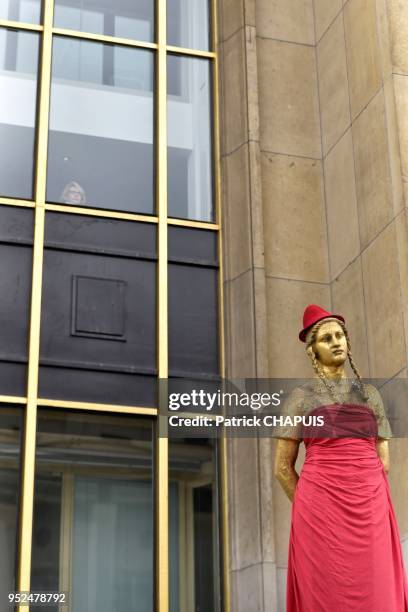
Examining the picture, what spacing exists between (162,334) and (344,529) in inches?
136

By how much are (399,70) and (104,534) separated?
4931 mm

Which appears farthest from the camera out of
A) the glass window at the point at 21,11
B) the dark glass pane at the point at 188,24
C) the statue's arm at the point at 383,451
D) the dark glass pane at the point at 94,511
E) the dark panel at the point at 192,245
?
the dark glass pane at the point at 188,24

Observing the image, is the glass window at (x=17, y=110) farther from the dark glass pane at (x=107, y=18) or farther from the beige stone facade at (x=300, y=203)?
the beige stone facade at (x=300, y=203)

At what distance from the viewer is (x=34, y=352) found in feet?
37.9

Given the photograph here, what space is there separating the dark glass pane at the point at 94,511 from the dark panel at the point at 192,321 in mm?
733

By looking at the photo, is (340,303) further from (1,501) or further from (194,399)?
(1,501)

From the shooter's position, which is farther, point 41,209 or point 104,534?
point 41,209

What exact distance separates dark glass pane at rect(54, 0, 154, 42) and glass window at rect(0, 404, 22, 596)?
4.26 meters

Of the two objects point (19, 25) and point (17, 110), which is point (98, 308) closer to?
point (17, 110)

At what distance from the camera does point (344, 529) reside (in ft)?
29.8

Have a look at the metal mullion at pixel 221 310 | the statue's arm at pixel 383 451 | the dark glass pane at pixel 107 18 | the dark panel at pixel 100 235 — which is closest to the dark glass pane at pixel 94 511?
the metal mullion at pixel 221 310

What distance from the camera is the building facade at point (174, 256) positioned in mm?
11219

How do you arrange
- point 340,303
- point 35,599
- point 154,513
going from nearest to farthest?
point 35,599, point 154,513, point 340,303

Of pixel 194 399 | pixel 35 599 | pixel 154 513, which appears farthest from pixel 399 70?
pixel 35 599
